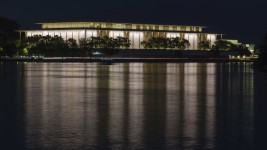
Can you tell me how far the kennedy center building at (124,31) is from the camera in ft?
462

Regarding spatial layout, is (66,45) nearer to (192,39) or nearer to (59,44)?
(59,44)

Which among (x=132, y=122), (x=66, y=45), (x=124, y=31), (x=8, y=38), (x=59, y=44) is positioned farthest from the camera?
(x=124, y=31)

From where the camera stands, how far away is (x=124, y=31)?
14575cm

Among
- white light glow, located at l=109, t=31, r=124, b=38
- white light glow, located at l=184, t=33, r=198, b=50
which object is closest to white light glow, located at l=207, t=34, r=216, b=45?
white light glow, located at l=184, t=33, r=198, b=50

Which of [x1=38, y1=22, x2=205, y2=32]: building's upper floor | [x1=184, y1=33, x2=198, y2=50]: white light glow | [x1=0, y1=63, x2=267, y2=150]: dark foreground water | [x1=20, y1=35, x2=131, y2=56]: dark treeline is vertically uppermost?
[x1=38, y1=22, x2=205, y2=32]: building's upper floor

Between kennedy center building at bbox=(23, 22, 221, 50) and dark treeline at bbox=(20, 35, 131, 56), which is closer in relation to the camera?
dark treeline at bbox=(20, 35, 131, 56)

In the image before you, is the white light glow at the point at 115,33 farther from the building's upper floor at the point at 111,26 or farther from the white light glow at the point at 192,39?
the white light glow at the point at 192,39

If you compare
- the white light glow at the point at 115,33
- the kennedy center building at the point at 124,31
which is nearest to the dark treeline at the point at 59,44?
the kennedy center building at the point at 124,31

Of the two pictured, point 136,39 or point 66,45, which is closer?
point 66,45

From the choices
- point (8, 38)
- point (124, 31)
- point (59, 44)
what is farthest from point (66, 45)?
point (124, 31)

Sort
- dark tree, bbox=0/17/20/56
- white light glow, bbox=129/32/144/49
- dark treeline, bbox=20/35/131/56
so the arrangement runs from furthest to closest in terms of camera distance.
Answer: white light glow, bbox=129/32/144/49 < dark treeline, bbox=20/35/131/56 < dark tree, bbox=0/17/20/56

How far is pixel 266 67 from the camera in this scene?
56531 millimetres

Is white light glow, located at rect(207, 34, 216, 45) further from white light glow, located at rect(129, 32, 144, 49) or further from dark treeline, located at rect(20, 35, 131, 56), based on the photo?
dark treeline, located at rect(20, 35, 131, 56)

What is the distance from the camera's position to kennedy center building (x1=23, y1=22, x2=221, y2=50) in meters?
141
